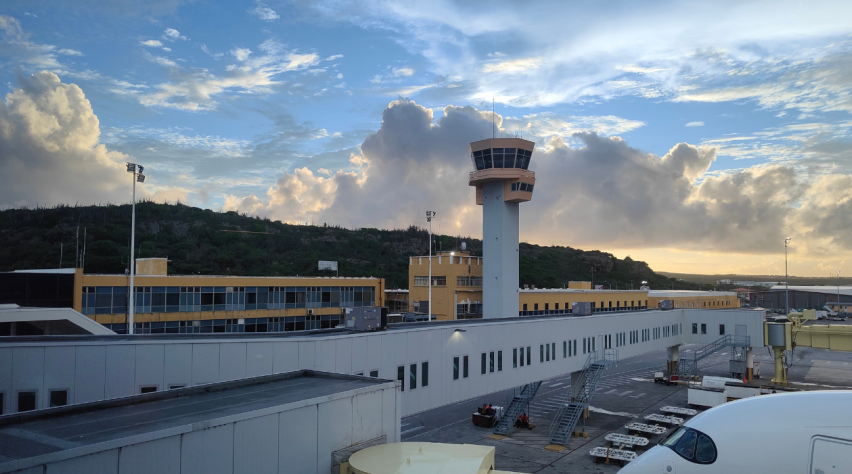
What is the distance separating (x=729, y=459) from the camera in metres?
10.6

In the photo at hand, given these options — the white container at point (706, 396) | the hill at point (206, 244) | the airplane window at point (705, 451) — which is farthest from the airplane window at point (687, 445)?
the hill at point (206, 244)

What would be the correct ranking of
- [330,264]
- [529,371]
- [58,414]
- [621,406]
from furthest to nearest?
[330,264] → [621,406] → [529,371] → [58,414]

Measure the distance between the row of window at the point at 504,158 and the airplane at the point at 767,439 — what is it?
152 ft

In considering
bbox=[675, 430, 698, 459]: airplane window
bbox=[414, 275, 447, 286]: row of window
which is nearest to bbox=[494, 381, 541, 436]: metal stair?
bbox=[414, 275, 447, 286]: row of window

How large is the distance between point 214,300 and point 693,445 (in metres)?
54.9

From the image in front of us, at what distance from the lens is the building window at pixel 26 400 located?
1600 centimetres

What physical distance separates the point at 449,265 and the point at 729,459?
53.1 metres

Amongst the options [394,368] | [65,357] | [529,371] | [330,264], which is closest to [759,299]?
[330,264]

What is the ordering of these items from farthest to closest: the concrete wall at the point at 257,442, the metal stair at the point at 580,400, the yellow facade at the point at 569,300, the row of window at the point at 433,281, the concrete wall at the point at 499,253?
the yellow facade at the point at 569,300
the row of window at the point at 433,281
the concrete wall at the point at 499,253
the metal stair at the point at 580,400
the concrete wall at the point at 257,442

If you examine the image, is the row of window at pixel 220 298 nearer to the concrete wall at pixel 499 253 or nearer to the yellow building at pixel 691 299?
the concrete wall at pixel 499 253

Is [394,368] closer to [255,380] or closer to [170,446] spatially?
[255,380]

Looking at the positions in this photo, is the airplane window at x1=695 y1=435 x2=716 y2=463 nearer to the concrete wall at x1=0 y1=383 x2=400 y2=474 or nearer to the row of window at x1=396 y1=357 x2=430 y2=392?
the concrete wall at x1=0 y1=383 x2=400 y2=474

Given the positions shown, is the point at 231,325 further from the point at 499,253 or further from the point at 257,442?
the point at 257,442

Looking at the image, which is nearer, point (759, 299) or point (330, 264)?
point (330, 264)
